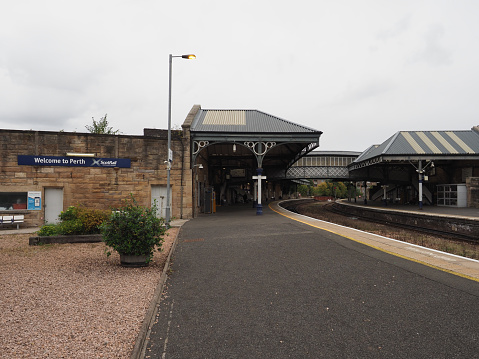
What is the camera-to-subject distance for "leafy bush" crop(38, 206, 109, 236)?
10461mm

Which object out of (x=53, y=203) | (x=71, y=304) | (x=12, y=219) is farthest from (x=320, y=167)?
(x=71, y=304)

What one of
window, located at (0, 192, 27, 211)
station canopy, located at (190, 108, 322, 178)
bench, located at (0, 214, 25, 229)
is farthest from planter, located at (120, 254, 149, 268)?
window, located at (0, 192, 27, 211)

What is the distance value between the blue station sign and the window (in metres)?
1.84

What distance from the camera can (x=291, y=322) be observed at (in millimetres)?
3873

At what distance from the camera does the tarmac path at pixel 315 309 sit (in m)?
3.25

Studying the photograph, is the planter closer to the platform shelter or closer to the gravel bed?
the gravel bed

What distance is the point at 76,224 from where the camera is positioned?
414 inches

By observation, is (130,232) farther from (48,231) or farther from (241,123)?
(241,123)

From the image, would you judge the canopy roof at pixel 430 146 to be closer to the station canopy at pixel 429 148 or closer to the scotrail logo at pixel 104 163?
the station canopy at pixel 429 148

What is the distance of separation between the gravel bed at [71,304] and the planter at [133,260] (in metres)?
0.19

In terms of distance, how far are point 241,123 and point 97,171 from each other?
11074 millimetres

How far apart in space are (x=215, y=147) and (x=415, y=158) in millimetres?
19223

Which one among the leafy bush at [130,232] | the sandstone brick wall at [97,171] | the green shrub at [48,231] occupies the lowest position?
the green shrub at [48,231]

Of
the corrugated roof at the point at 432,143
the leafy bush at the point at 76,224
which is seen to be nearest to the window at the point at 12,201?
the leafy bush at the point at 76,224
